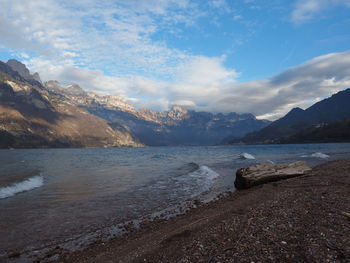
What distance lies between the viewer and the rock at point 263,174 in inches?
929

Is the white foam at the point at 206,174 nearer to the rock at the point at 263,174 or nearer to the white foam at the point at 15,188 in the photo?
the rock at the point at 263,174

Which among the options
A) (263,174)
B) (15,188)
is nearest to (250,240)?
(263,174)

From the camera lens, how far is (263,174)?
79.6 ft

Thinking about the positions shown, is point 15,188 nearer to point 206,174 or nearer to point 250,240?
point 206,174

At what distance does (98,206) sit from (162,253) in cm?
1141

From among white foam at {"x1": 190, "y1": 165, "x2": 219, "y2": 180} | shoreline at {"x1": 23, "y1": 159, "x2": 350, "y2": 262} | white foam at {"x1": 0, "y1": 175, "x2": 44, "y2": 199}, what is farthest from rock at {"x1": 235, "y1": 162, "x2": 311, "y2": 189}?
white foam at {"x1": 0, "y1": 175, "x2": 44, "y2": 199}

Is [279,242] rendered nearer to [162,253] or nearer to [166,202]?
[162,253]

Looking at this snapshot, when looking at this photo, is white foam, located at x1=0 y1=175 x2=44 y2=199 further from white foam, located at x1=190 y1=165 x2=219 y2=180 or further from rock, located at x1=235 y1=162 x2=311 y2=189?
rock, located at x1=235 y1=162 x2=311 y2=189

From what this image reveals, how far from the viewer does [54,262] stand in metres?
9.19

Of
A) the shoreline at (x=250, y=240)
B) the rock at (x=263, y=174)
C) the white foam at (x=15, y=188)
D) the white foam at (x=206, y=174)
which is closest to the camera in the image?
the shoreline at (x=250, y=240)

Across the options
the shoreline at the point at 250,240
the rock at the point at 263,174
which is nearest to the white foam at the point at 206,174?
the rock at the point at 263,174

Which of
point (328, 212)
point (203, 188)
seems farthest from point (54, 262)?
point (203, 188)

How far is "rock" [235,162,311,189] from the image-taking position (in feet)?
77.4

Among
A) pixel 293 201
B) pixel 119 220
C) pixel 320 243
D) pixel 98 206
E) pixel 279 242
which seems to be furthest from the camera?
pixel 98 206
